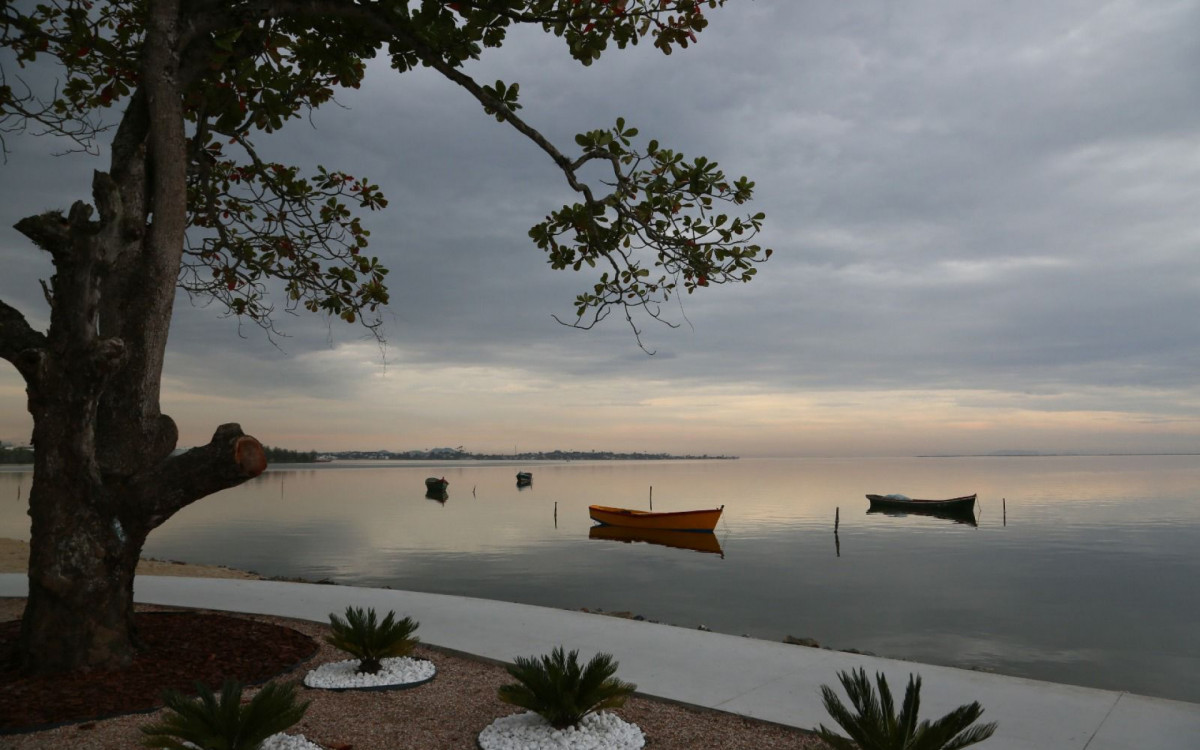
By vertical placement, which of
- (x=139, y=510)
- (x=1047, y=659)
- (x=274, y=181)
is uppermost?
(x=274, y=181)

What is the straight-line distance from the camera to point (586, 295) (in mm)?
8336

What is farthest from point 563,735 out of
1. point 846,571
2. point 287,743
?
point 846,571

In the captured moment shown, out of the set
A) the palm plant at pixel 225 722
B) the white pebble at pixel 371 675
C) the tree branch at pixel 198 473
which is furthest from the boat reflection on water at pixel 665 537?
the palm plant at pixel 225 722

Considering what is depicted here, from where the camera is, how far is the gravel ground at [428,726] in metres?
5.15

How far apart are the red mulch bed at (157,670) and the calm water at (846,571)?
68.9 inches

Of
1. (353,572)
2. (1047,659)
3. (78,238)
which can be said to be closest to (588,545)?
(353,572)

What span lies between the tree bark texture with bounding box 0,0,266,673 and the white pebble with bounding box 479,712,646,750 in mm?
2967

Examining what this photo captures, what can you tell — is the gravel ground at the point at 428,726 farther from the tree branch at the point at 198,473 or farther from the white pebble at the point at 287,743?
the tree branch at the point at 198,473

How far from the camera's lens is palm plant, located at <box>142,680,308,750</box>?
4.22m

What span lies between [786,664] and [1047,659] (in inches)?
544

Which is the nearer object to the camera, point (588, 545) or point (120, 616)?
point (120, 616)

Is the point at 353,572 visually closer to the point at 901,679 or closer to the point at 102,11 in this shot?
the point at 102,11

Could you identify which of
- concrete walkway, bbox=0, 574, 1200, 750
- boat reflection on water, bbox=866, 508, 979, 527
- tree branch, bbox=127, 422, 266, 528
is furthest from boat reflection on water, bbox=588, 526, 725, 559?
tree branch, bbox=127, 422, 266, 528

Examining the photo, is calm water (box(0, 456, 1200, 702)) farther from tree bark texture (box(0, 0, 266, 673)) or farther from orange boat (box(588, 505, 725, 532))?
tree bark texture (box(0, 0, 266, 673))
